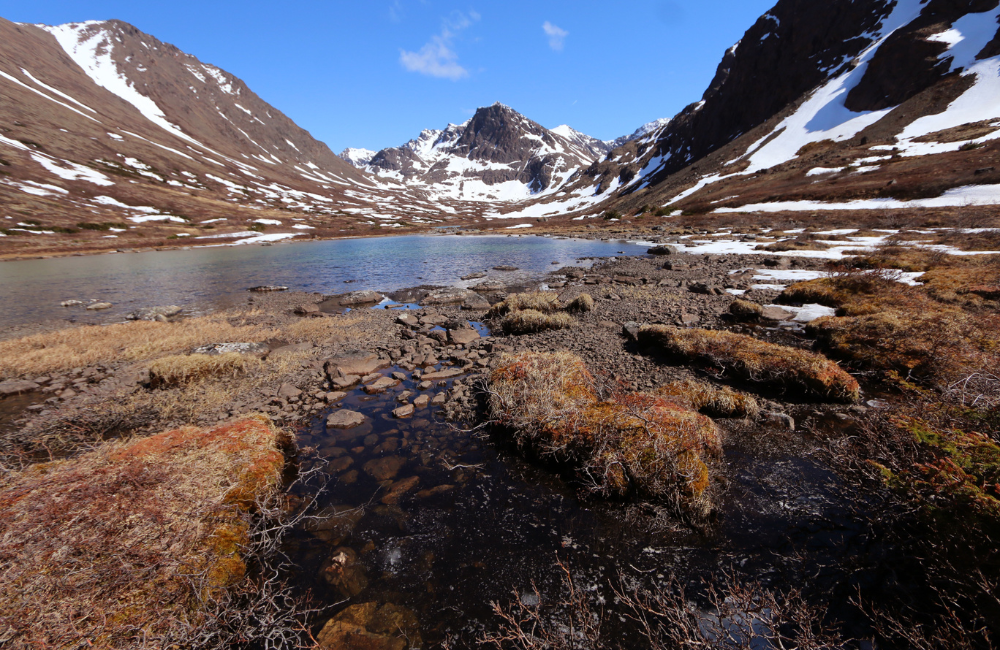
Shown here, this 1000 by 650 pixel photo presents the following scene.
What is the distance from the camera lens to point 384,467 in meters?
7.30

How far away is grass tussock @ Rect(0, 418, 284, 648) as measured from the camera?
3.40 metres

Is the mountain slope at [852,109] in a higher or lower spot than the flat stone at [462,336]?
higher

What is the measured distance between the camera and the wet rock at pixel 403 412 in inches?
356

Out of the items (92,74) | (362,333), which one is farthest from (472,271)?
(92,74)

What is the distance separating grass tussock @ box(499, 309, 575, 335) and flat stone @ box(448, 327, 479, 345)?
4.88 feet

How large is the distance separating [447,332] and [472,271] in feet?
65.1

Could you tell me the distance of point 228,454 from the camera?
6.28m

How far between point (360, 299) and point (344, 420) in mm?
14570

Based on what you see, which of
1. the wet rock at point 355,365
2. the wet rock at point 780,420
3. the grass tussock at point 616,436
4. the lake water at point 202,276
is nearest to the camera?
the grass tussock at point 616,436

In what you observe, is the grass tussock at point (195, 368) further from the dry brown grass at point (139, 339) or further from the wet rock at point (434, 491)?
the wet rock at point (434, 491)

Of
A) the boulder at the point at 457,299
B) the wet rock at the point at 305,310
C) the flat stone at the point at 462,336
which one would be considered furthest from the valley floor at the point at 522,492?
the boulder at the point at 457,299

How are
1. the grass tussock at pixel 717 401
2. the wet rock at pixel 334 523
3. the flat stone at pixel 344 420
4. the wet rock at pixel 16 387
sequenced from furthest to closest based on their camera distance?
the wet rock at pixel 16 387
the flat stone at pixel 344 420
the grass tussock at pixel 717 401
the wet rock at pixel 334 523

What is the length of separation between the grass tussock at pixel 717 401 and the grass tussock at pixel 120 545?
8551mm

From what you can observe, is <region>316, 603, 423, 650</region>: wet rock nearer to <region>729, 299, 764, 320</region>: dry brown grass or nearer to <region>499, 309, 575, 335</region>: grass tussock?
<region>499, 309, 575, 335</region>: grass tussock
